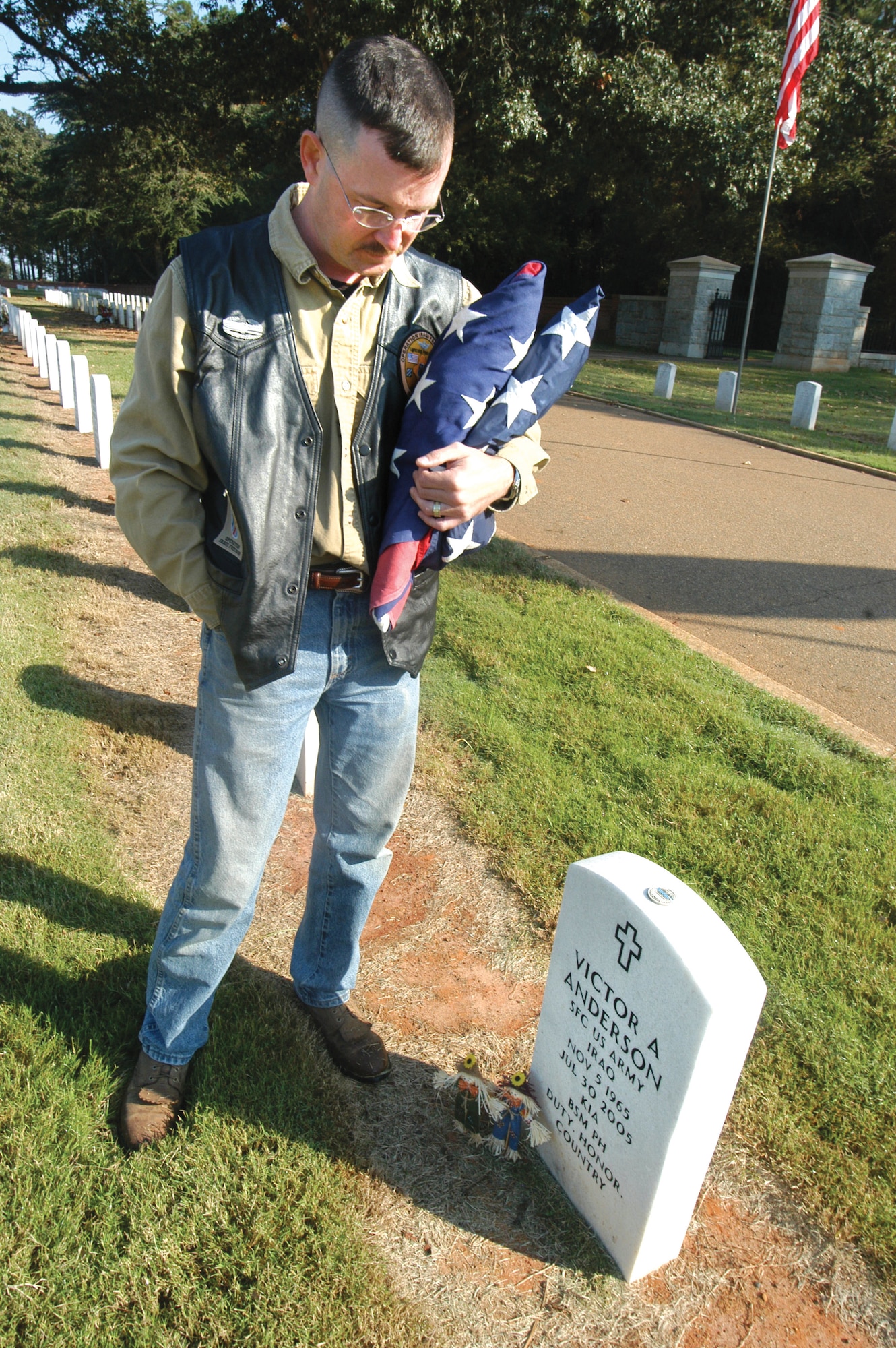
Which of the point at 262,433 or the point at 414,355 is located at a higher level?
the point at 414,355

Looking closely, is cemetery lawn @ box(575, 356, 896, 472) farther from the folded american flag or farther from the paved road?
the folded american flag

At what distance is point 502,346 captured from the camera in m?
1.93

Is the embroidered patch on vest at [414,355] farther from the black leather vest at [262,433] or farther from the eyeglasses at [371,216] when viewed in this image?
the eyeglasses at [371,216]

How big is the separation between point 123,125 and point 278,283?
26.4 m

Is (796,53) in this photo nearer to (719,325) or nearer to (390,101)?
(719,325)

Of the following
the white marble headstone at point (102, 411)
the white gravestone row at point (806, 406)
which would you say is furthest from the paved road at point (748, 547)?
the white marble headstone at point (102, 411)

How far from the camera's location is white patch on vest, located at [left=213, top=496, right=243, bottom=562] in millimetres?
1865

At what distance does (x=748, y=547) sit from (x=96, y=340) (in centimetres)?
1992

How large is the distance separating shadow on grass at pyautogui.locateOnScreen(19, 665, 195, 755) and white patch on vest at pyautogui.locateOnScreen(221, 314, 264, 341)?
272cm

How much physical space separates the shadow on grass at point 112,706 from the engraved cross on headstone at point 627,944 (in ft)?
8.92

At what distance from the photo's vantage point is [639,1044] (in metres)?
1.91

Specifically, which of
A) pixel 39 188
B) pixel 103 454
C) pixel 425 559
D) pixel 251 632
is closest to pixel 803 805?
pixel 425 559

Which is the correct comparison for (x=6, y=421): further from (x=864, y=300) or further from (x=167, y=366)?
(x=864, y=300)

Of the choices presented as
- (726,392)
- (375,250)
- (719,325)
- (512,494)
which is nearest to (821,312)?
(719,325)
